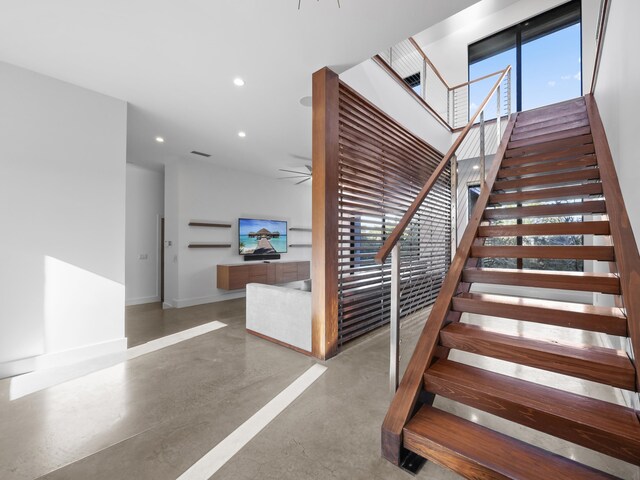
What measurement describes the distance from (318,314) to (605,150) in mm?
3068

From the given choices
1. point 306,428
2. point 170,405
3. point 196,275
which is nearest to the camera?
point 306,428

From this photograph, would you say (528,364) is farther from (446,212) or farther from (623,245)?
(446,212)

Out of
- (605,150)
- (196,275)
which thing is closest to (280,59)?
(605,150)

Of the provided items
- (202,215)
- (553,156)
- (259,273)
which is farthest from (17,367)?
(553,156)

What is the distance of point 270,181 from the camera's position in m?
6.69

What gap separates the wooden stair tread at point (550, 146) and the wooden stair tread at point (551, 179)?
0.55 meters

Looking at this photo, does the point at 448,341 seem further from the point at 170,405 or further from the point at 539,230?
the point at 170,405

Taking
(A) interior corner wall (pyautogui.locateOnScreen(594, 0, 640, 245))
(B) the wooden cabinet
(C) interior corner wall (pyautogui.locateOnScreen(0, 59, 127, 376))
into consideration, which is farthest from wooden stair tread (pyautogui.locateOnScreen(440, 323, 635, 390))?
(B) the wooden cabinet

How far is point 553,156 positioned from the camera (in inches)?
120

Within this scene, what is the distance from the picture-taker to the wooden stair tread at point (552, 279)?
1.72m

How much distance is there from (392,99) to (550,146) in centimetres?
191

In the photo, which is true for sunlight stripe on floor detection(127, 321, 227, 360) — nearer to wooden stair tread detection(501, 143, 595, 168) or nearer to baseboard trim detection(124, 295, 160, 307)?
baseboard trim detection(124, 295, 160, 307)

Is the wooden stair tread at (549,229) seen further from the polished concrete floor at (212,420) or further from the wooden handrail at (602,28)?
the wooden handrail at (602,28)

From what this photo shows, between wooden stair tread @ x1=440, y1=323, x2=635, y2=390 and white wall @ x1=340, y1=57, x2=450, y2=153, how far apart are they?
2577 millimetres
